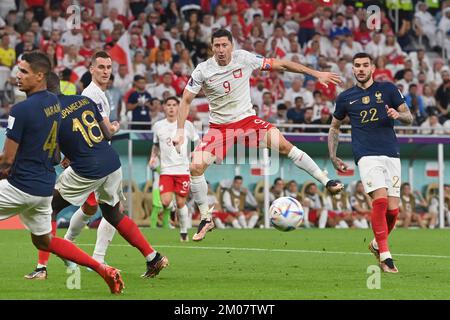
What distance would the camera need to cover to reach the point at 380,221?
12.8 m

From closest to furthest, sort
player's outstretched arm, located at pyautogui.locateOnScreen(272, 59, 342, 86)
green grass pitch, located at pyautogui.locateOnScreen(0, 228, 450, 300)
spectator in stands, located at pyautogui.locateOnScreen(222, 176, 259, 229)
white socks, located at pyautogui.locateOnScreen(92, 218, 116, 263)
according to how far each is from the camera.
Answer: green grass pitch, located at pyautogui.locateOnScreen(0, 228, 450, 300), white socks, located at pyautogui.locateOnScreen(92, 218, 116, 263), player's outstretched arm, located at pyautogui.locateOnScreen(272, 59, 342, 86), spectator in stands, located at pyautogui.locateOnScreen(222, 176, 259, 229)

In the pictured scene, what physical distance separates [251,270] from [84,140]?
2.93 meters

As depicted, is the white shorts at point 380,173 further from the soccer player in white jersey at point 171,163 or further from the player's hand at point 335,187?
the soccer player in white jersey at point 171,163

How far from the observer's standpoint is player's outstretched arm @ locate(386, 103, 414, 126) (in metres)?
12.4

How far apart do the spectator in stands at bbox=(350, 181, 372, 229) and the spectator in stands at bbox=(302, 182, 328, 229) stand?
77 centimetres

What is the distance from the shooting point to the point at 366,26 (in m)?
30.3

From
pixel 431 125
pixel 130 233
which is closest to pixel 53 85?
pixel 130 233

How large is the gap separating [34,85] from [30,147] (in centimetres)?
57

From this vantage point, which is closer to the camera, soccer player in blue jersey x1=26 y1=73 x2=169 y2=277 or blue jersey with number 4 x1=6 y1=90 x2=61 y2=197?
blue jersey with number 4 x1=6 y1=90 x2=61 y2=197

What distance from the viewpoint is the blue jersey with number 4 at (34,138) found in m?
9.20

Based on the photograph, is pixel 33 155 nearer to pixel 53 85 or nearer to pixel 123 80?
pixel 53 85

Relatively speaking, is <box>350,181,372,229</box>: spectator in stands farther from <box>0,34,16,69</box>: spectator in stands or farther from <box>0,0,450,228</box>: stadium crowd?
<box>0,34,16,69</box>: spectator in stands

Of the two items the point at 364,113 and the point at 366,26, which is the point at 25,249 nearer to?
the point at 364,113

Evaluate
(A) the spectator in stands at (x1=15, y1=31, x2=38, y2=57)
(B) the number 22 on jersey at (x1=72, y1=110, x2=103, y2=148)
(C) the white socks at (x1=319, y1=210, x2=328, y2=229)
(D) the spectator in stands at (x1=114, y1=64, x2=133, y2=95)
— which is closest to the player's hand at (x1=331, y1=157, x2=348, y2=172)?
(B) the number 22 on jersey at (x1=72, y1=110, x2=103, y2=148)
